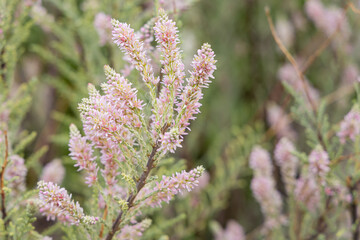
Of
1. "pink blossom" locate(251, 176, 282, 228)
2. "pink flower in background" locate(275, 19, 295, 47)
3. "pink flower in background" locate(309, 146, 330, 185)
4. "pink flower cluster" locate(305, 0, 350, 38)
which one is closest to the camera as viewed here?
"pink flower in background" locate(309, 146, 330, 185)

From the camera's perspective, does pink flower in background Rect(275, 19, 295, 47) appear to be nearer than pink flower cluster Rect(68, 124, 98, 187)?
No

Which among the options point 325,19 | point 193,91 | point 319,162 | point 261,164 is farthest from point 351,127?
point 325,19

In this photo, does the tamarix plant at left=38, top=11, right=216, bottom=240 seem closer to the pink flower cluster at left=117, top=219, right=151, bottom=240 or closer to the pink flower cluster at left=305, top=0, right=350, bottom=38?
the pink flower cluster at left=117, top=219, right=151, bottom=240

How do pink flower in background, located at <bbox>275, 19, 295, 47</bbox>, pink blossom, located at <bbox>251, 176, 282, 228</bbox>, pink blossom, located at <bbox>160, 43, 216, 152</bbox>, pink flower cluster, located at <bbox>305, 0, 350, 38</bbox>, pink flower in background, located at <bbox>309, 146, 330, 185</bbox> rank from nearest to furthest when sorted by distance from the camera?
pink blossom, located at <bbox>160, 43, 216, 152</bbox> → pink flower in background, located at <bbox>309, 146, 330, 185</bbox> → pink blossom, located at <bbox>251, 176, 282, 228</bbox> → pink flower cluster, located at <bbox>305, 0, 350, 38</bbox> → pink flower in background, located at <bbox>275, 19, 295, 47</bbox>

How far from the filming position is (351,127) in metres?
0.47

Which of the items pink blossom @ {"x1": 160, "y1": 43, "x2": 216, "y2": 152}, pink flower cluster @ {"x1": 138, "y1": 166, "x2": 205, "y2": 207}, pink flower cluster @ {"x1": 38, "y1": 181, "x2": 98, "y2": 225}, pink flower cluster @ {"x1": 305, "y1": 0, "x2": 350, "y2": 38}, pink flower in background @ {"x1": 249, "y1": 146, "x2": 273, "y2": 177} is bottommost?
pink flower cluster @ {"x1": 138, "y1": 166, "x2": 205, "y2": 207}

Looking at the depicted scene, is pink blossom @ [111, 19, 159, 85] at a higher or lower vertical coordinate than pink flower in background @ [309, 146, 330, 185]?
higher

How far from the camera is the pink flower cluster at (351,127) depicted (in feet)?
1.49

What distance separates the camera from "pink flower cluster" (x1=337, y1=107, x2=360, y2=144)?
0.46 metres

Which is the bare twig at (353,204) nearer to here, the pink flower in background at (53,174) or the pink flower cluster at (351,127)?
the pink flower cluster at (351,127)

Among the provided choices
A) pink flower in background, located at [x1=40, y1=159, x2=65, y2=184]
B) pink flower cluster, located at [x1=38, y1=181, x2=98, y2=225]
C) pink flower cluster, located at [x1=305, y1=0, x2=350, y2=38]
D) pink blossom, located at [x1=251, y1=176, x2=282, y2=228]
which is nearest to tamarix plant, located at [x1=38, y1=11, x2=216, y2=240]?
pink flower cluster, located at [x1=38, y1=181, x2=98, y2=225]

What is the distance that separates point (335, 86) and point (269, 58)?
22cm

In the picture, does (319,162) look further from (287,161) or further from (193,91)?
(193,91)

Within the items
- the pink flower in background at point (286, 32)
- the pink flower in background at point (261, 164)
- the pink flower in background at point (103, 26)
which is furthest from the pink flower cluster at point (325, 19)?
the pink flower in background at point (103, 26)
